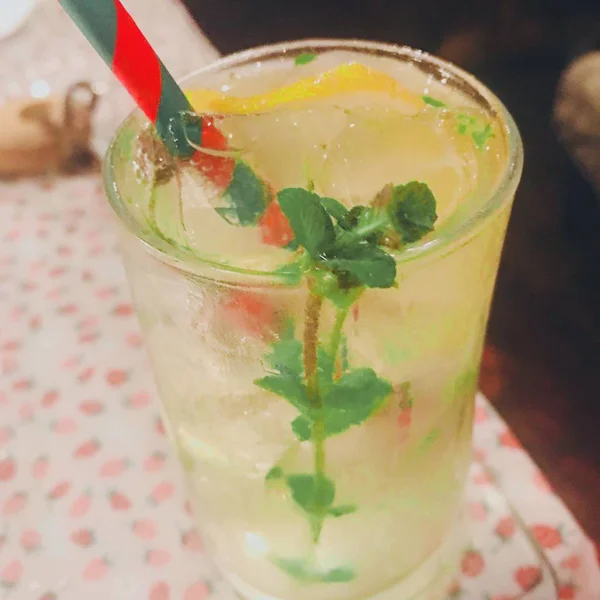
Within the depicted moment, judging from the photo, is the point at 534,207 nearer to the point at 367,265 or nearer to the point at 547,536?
the point at 547,536

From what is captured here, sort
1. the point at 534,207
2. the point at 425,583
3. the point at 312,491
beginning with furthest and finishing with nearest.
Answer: the point at 534,207
the point at 425,583
the point at 312,491

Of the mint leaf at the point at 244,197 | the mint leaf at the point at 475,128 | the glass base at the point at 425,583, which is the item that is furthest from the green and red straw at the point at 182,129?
the glass base at the point at 425,583

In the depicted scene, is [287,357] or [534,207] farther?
[534,207]

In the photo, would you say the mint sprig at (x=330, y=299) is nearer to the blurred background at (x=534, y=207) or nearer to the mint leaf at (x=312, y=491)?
the mint leaf at (x=312, y=491)

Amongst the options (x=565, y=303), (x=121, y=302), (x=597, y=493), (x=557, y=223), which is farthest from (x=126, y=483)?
(x=557, y=223)

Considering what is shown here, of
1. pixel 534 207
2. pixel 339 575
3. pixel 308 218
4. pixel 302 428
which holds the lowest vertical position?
pixel 534 207

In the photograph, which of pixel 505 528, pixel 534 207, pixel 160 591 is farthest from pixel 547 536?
pixel 534 207

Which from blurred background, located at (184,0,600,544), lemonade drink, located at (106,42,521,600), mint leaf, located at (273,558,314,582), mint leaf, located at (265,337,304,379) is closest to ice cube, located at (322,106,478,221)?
lemonade drink, located at (106,42,521,600)

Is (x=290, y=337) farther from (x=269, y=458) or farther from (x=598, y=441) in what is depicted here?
(x=598, y=441)
